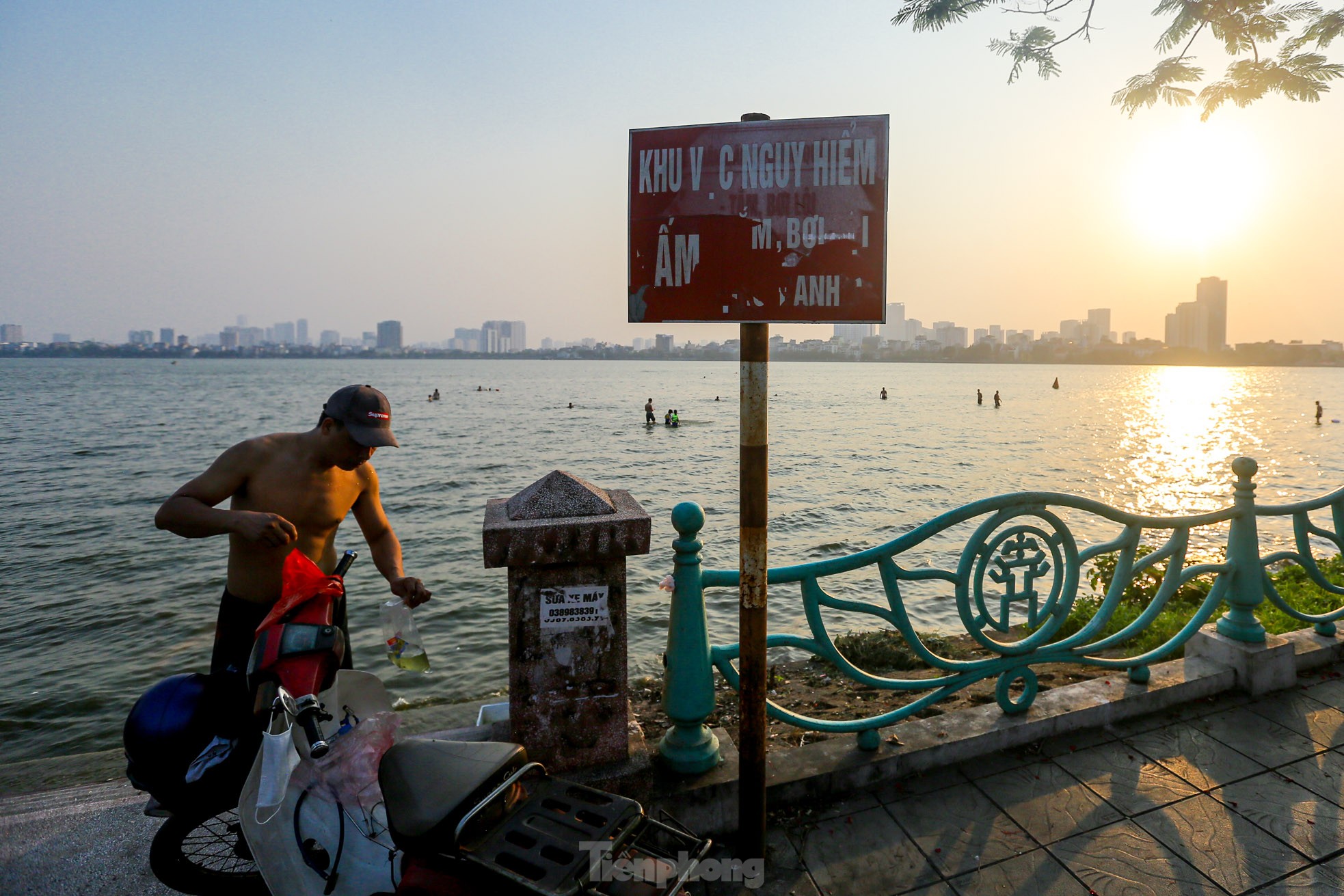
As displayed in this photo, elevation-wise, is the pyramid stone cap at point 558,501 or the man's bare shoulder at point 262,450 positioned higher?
the man's bare shoulder at point 262,450

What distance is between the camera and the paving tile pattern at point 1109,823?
2869 mm

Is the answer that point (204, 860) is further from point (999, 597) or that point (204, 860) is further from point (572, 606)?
point (999, 597)

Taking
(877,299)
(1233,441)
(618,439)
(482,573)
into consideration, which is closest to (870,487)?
(482,573)

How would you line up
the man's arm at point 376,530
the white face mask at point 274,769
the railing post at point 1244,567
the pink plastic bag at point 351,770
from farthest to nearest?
the railing post at point 1244,567, the man's arm at point 376,530, the pink plastic bag at point 351,770, the white face mask at point 274,769

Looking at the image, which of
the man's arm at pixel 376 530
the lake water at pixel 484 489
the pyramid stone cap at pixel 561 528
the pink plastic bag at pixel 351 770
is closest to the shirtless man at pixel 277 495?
the man's arm at pixel 376 530

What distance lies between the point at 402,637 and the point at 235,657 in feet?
2.10

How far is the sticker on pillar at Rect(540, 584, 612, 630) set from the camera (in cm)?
299

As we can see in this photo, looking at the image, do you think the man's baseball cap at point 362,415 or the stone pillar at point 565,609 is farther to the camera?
the man's baseball cap at point 362,415

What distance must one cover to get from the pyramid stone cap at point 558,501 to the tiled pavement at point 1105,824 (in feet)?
4.91

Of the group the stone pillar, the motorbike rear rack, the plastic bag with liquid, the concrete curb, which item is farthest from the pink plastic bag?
the concrete curb

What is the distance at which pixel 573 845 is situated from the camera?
186 centimetres

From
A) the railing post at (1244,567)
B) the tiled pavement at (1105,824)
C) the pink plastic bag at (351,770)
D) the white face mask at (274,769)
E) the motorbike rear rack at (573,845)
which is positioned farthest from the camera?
the railing post at (1244,567)

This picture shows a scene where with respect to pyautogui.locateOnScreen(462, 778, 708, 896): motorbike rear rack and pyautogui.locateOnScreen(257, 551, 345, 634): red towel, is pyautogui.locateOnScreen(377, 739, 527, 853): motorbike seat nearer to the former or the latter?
pyautogui.locateOnScreen(462, 778, 708, 896): motorbike rear rack

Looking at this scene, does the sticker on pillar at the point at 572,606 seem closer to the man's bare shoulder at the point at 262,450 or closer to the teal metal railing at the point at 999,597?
the teal metal railing at the point at 999,597
